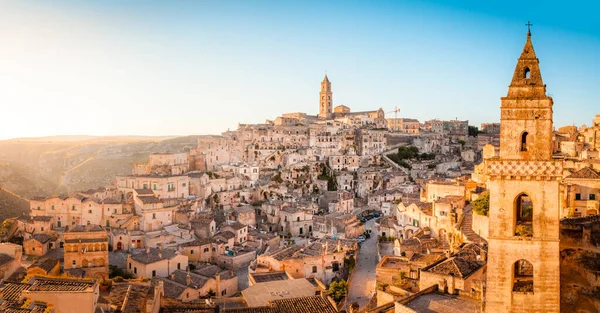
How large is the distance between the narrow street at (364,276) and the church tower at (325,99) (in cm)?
5400

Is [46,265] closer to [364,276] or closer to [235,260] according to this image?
[235,260]

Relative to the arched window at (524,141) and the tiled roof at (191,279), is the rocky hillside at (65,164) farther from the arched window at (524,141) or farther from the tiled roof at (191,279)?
the arched window at (524,141)

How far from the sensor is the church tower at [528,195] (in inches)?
431

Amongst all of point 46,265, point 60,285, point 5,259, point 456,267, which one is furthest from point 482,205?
point 5,259

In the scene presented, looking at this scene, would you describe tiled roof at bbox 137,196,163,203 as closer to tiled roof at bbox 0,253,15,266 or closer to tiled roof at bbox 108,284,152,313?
tiled roof at bbox 0,253,15,266

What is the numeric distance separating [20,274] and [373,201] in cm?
3596

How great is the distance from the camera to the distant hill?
47.5 meters

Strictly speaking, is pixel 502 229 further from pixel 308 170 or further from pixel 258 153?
pixel 258 153

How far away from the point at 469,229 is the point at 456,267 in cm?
904

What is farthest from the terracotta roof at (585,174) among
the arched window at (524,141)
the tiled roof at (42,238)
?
the tiled roof at (42,238)

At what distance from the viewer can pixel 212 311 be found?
19484 mm

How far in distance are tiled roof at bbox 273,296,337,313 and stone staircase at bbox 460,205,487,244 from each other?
7.94 meters

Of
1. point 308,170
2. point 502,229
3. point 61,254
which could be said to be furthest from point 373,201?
point 502,229

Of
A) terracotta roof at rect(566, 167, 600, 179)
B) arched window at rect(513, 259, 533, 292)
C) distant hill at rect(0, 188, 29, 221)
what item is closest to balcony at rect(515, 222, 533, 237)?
arched window at rect(513, 259, 533, 292)
